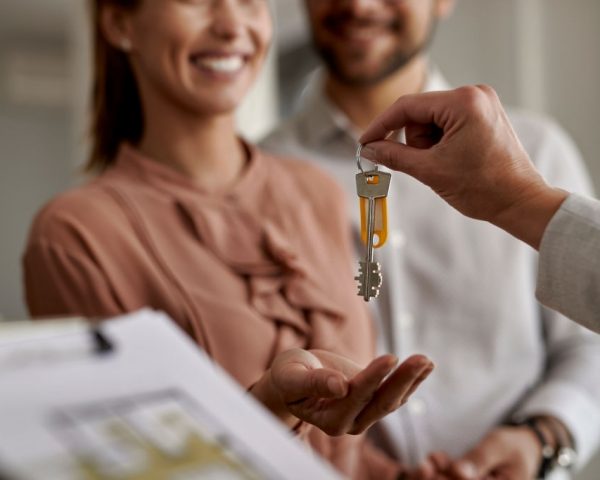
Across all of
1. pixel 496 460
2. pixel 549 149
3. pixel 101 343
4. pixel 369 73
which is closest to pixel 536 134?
pixel 549 149

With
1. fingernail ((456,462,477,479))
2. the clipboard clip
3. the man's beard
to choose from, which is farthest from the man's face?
the clipboard clip

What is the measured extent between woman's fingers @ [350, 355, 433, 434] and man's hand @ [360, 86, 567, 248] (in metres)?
0.12

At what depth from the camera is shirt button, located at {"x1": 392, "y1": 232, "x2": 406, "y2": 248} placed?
3.88 feet

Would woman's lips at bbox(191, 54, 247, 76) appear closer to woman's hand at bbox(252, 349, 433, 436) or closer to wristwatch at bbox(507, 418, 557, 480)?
woman's hand at bbox(252, 349, 433, 436)

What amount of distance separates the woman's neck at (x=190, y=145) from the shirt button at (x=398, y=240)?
29 cm

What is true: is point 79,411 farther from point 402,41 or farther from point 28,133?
point 28,133

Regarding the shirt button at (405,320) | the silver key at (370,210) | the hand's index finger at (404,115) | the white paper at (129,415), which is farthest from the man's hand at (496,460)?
the white paper at (129,415)

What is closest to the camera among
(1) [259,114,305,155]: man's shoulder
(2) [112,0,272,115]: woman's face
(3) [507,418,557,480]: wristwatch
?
(2) [112,0,272,115]: woman's face

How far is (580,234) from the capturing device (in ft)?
1.91

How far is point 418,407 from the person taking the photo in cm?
111

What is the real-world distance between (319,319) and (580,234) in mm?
331

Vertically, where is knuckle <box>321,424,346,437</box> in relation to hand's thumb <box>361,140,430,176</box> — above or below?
below

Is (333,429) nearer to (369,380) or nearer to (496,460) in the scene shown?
(369,380)

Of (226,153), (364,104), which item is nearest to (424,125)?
(226,153)
